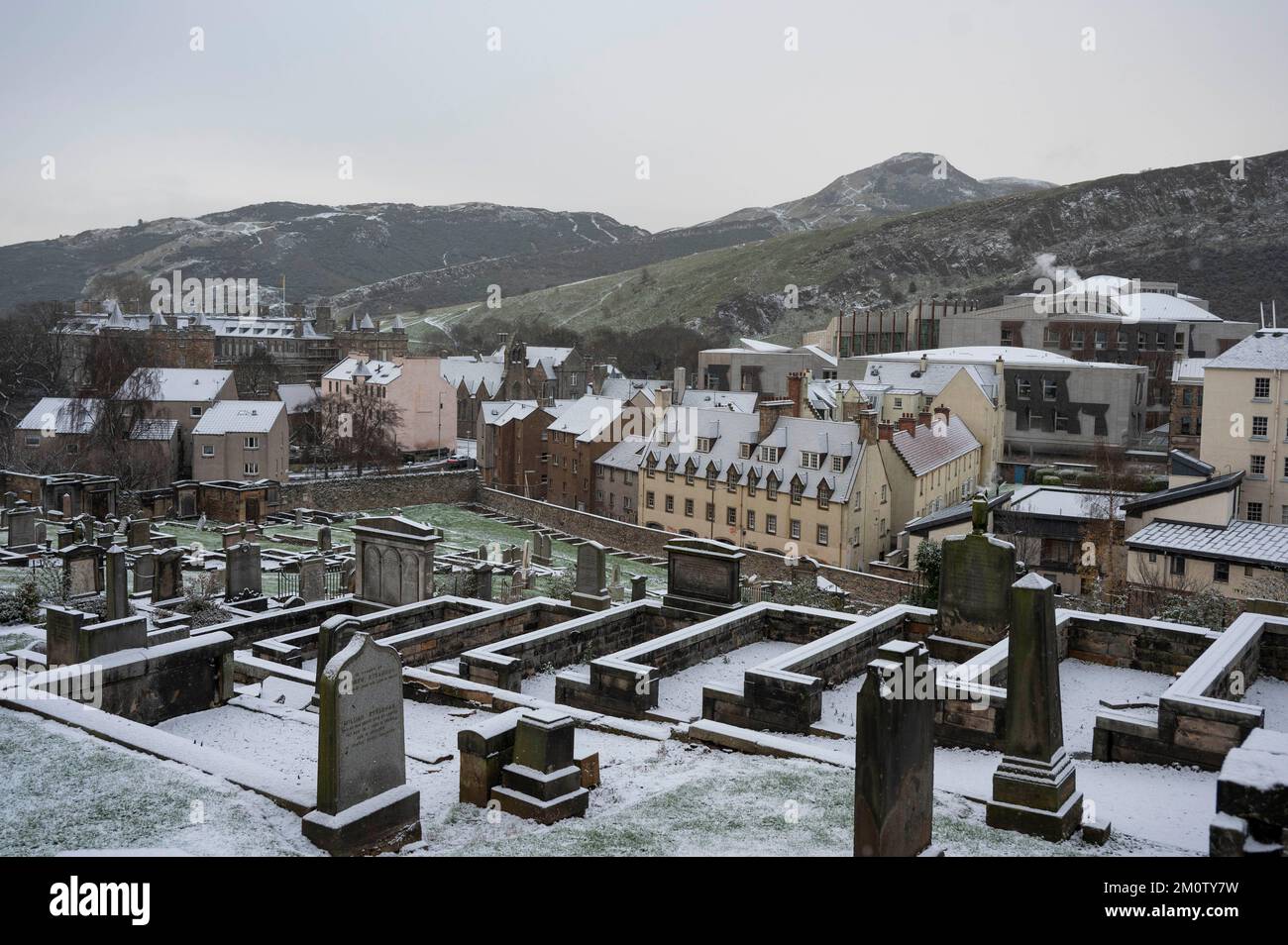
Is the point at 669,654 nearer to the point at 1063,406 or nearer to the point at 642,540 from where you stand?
the point at 642,540

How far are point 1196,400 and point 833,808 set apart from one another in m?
68.8

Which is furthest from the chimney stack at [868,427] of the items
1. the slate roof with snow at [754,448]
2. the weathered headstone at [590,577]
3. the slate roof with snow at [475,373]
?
the slate roof with snow at [475,373]

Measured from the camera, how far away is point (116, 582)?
19.3 metres

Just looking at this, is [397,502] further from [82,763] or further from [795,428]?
[82,763]

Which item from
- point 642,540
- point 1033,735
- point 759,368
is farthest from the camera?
point 759,368

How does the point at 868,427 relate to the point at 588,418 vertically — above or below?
above

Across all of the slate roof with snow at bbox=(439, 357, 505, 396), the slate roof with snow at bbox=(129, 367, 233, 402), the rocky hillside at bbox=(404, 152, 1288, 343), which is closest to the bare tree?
the slate roof with snow at bbox=(129, 367, 233, 402)

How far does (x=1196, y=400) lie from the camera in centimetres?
7088

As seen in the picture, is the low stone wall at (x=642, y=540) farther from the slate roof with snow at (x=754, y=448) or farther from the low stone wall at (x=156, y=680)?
the low stone wall at (x=156, y=680)

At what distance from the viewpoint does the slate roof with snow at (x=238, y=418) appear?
64312mm

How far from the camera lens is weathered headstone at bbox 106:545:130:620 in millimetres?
19000

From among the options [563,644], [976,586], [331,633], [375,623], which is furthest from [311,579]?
[976,586]

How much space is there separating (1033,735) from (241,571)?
22.2 metres

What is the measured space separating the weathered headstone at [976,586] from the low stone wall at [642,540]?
21.5 metres
